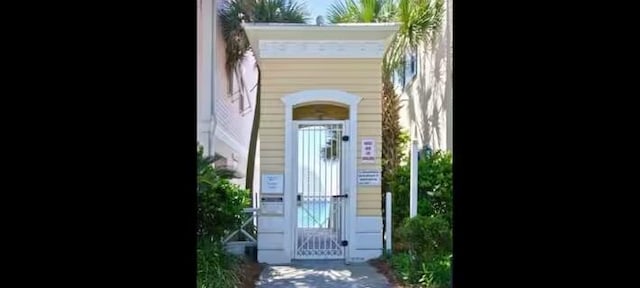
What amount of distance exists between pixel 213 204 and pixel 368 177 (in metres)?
2.23

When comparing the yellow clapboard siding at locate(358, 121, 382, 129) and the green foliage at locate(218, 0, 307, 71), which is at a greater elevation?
the green foliage at locate(218, 0, 307, 71)

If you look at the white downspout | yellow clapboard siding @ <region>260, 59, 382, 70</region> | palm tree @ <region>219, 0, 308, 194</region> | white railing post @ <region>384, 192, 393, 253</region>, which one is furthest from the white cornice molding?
palm tree @ <region>219, 0, 308, 194</region>

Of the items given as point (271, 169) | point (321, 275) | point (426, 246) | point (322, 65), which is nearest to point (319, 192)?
point (271, 169)

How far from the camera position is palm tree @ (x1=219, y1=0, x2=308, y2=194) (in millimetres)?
11789

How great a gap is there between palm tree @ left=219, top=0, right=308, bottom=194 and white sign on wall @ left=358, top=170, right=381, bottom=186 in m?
3.98

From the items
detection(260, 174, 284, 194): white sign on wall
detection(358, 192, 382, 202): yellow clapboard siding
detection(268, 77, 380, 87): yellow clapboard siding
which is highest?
detection(268, 77, 380, 87): yellow clapboard siding

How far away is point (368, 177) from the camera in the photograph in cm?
805

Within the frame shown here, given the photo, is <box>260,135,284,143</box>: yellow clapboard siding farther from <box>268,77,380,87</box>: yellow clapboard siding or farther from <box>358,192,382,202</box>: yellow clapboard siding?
<box>358,192,382,202</box>: yellow clapboard siding

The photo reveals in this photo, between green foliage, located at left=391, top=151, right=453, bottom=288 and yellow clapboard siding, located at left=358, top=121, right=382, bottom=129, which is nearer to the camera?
green foliage, located at left=391, top=151, right=453, bottom=288

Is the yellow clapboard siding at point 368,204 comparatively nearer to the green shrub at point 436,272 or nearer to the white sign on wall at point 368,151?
the white sign on wall at point 368,151

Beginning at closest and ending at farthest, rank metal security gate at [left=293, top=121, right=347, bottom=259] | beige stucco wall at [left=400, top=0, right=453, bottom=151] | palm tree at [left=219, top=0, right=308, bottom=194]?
metal security gate at [left=293, top=121, right=347, bottom=259] < beige stucco wall at [left=400, top=0, right=453, bottom=151] < palm tree at [left=219, top=0, right=308, bottom=194]

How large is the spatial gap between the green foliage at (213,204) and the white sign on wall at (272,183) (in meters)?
0.69
